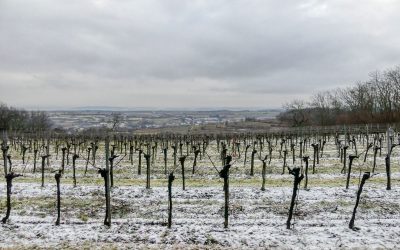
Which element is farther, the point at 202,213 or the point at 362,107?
the point at 362,107

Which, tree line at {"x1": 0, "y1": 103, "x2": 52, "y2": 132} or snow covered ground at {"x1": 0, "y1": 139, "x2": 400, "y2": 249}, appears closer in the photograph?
snow covered ground at {"x1": 0, "y1": 139, "x2": 400, "y2": 249}

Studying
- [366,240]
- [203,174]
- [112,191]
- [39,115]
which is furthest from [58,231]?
[39,115]

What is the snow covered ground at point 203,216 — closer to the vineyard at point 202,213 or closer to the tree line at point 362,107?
the vineyard at point 202,213

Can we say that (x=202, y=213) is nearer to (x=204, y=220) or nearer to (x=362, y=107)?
(x=204, y=220)

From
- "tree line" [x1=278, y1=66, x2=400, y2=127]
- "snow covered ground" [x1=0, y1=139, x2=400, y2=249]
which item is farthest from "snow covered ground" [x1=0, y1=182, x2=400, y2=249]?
"tree line" [x1=278, y1=66, x2=400, y2=127]

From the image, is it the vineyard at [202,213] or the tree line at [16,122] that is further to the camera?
the tree line at [16,122]

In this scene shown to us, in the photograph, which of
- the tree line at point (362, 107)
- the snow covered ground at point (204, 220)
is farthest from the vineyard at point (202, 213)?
the tree line at point (362, 107)

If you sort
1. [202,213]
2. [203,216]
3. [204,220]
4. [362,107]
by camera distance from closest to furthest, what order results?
1. [204,220]
2. [203,216]
3. [202,213]
4. [362,107]

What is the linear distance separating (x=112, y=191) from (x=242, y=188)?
5421 millimetres

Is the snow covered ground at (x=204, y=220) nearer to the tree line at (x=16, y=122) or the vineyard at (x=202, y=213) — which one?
the vineyard at (x=202, y=213)

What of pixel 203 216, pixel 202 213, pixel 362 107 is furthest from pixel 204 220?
pixel 362 107

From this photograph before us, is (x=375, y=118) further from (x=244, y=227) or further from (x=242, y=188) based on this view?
(x=244, y=227)

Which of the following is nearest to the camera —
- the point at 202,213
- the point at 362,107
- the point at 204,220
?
the point at 204,220

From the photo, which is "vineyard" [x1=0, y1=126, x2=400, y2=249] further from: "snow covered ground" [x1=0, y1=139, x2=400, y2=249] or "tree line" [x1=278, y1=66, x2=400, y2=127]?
"tree line" [x1=278, y1=66, x2=400, y2=127]
